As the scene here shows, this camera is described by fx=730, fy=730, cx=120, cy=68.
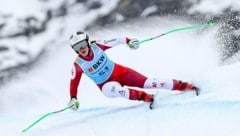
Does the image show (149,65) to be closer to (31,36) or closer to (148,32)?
(148,32)

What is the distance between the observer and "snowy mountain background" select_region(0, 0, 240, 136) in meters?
5.01

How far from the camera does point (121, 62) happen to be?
6.39 meters

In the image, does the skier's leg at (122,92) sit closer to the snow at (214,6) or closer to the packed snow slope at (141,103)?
the packed snow slope at (141,103)

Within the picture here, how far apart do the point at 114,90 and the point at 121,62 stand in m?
1.08

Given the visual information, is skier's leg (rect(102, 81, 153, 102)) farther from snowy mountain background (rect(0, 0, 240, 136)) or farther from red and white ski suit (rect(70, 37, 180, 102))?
snowy mountain background (rect(0, 0, 240, 136))

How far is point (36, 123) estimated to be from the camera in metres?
5.95

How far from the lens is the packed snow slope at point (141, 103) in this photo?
15.9 ft

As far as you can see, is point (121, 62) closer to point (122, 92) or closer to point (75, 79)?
point (75, 79)

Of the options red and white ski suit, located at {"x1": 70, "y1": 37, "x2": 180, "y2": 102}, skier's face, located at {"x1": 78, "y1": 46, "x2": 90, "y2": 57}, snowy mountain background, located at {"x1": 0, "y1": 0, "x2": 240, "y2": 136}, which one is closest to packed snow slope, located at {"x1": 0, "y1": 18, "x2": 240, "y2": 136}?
snowy mountain background, located at {"x1": 0, "y1": 0, "x2": 240, "y2": 136}

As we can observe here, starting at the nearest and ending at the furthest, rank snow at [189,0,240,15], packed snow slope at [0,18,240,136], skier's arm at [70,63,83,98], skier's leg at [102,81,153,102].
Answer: packed snow slope at [0,18,240,136], skier's leg at [102,81,153,102], skier's arm at [70,63,83,98], snow at [189,0,240,15]

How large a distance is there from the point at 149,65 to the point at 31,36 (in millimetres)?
1447

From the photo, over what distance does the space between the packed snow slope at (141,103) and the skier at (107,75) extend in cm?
13

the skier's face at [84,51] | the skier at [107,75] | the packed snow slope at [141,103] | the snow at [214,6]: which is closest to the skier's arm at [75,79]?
the skier at [107,75]

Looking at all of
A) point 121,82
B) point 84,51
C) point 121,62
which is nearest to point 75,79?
point 84,51
